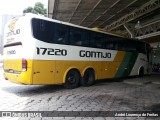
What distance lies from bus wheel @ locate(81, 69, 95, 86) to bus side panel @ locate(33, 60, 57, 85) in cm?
219

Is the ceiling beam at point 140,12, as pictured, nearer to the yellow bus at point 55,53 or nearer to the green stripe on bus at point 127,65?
the green stripe on bus at point 127,65

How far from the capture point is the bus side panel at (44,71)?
7.97 meters

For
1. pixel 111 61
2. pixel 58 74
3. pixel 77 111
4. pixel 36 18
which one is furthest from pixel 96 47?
pixel 77 111

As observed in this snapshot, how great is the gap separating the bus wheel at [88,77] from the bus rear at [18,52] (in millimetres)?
3390

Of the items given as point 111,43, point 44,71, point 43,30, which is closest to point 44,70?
point 44,71

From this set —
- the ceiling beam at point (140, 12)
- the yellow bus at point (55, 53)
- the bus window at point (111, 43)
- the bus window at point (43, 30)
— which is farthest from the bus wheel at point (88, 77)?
the ceiling beam at point (140, 12)

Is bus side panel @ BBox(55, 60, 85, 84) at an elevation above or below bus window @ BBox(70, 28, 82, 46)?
below

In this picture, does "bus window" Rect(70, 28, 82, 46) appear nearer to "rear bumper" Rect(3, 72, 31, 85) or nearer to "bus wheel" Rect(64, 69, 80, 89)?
"bus wheel" Rect(64, 69, 80, 89)

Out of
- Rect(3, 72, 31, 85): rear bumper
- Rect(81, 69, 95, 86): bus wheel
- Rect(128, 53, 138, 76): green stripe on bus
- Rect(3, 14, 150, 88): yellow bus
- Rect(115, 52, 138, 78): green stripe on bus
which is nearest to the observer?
Rect(3, 72, 31, 85): rear bumper

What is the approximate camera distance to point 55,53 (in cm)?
872

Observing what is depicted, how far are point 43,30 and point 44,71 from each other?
1632 mm

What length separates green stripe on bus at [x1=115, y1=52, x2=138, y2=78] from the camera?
1325 cm

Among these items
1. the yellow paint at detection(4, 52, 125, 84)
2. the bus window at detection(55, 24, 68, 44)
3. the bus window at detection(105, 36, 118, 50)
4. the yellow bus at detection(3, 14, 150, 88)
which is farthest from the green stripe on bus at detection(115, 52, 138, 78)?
the bus window at detection(55, 24, 68, 44)

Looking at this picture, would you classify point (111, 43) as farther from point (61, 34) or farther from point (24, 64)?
point (24, 64)
